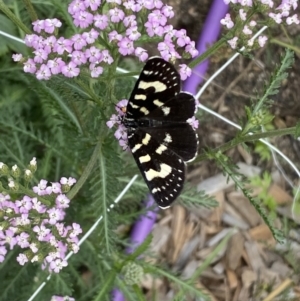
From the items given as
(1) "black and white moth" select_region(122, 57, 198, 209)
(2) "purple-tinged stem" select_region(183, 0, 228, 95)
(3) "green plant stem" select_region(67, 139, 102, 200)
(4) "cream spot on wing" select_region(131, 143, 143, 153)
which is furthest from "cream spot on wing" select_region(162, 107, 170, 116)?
(2) "purple-tinged stem" select_region(183, 0, 228, 95)

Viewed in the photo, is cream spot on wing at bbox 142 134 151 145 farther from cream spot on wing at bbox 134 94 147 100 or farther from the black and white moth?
cream spot on wing at bbox 134 94 147 100

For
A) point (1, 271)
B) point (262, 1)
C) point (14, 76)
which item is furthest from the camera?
point (14, 76)

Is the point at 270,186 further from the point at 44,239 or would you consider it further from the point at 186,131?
the point at 44,239

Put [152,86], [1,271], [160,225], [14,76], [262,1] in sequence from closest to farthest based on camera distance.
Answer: [152,86], [262,1], [1,271], [14,76], [160,225]

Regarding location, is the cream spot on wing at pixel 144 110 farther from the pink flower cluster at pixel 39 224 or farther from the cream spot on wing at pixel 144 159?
the pink flower cluster at pixel 39 224

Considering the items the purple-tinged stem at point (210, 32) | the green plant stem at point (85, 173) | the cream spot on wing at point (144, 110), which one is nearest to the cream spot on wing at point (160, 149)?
the cream spot on wing at point (144, 110)

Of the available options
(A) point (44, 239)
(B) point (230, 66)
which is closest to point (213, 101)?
(B) point (230, 66)

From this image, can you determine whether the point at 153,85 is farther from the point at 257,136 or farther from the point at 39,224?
the point at 39,224
